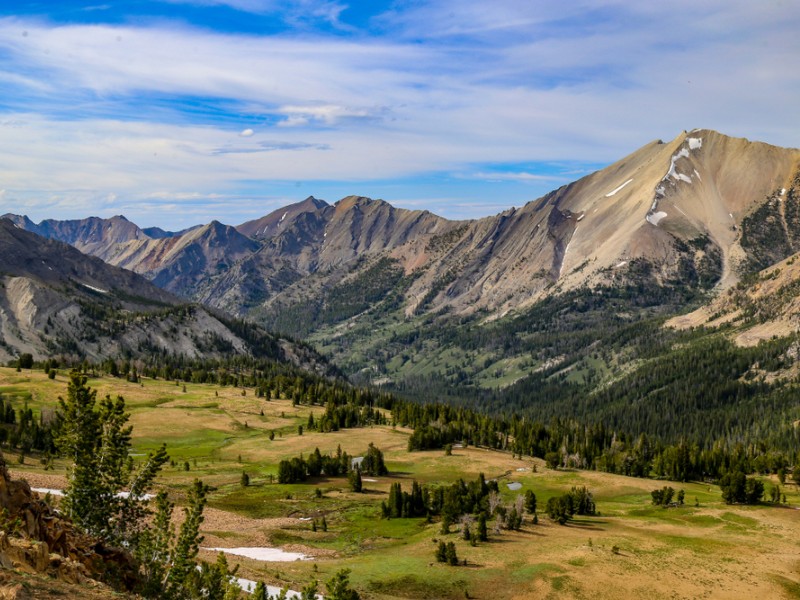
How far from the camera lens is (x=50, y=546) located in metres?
38.8

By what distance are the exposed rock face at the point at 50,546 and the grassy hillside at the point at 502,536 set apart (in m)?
26.5

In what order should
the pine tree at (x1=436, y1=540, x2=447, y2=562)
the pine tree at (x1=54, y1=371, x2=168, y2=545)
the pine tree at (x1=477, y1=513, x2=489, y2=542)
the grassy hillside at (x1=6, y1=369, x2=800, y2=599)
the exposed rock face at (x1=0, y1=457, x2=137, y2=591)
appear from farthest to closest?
the pine tree at (x1=477, y1=513, x2=489, y2=542) < the pine tree at (x1=436, y1=540, x2=447, y2=562) < the grassy hillside at (x1=6, y1=369, x2=800, y2=599) < the pine tree at (x1=54, y1=371, x2=168, y2=545) < the exposed rock face at (x1=0, y1=457, x2=137, y2=591)

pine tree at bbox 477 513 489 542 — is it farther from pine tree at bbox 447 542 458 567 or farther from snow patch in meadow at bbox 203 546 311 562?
snow patch in meadow at bbox 203 546 311 562

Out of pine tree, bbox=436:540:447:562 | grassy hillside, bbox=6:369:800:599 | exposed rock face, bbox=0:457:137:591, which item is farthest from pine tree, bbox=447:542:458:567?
exposed rock face, bbox=0:457:137:591

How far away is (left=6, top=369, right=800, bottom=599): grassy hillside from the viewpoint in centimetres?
7706

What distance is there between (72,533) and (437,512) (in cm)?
8243

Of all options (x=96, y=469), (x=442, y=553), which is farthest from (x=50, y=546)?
(x=442, y=553)

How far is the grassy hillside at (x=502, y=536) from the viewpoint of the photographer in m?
77.1

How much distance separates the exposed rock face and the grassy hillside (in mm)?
26483

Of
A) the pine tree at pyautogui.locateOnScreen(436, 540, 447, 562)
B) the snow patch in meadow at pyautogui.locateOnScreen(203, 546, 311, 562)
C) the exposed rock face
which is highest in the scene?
the exposed rock face

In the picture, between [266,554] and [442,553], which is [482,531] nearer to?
[442,553]

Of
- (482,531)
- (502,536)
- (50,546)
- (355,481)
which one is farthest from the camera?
(355,481)

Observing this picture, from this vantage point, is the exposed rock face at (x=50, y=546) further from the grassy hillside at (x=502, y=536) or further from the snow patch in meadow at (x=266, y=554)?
the snow patch in meadow at (x=266, y=554)

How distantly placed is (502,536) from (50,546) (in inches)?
2766
